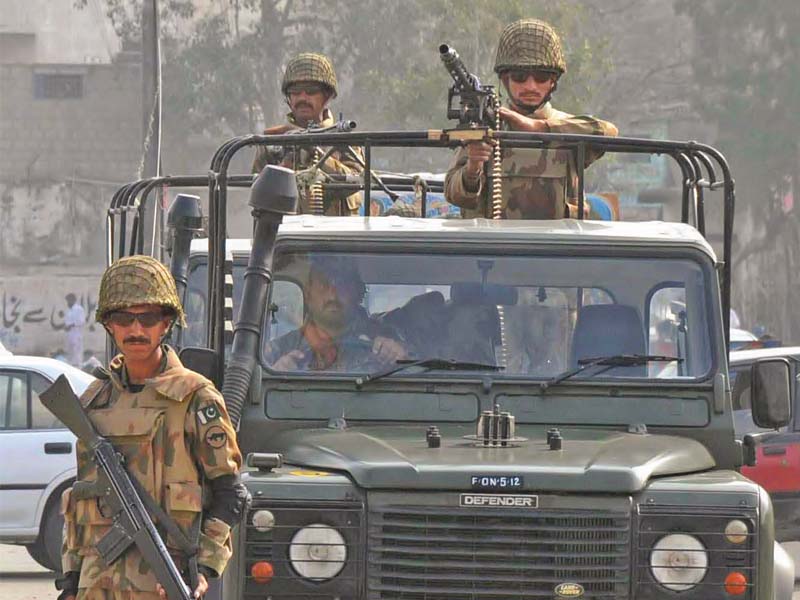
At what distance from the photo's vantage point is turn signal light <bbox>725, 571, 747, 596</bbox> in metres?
6.18

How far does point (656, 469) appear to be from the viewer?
6352mm

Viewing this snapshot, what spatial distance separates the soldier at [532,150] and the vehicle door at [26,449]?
524cm

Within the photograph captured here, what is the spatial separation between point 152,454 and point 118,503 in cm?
19

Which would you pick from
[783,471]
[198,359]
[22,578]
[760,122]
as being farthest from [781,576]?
[760,122]

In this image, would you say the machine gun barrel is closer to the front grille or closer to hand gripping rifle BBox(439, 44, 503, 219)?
hand gripping rifle BBox(439, 44, 503, 219)

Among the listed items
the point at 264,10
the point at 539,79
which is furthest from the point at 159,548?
the point at 264,10

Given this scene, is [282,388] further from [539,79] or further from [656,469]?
[539,79]

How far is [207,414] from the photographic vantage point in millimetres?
5789

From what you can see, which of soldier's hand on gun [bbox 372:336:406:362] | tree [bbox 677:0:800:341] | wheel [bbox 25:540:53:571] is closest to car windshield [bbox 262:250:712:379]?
soldier's hand on gun [bbox 372:336:406:362]

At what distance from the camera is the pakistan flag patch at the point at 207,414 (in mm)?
5785

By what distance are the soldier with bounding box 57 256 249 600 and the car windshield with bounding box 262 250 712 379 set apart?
1.34 meters

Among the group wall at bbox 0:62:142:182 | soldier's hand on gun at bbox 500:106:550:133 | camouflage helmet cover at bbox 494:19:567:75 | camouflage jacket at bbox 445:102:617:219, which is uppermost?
wall at bbox 0:62:142:182

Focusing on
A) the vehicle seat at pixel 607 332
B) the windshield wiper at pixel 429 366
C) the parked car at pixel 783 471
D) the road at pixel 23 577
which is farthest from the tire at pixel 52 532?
the vehicle seat at pixel 607 332

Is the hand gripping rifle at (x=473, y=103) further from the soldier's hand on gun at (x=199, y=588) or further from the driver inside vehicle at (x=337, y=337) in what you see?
the soldier's hand on gun at (x=199, y=588)
